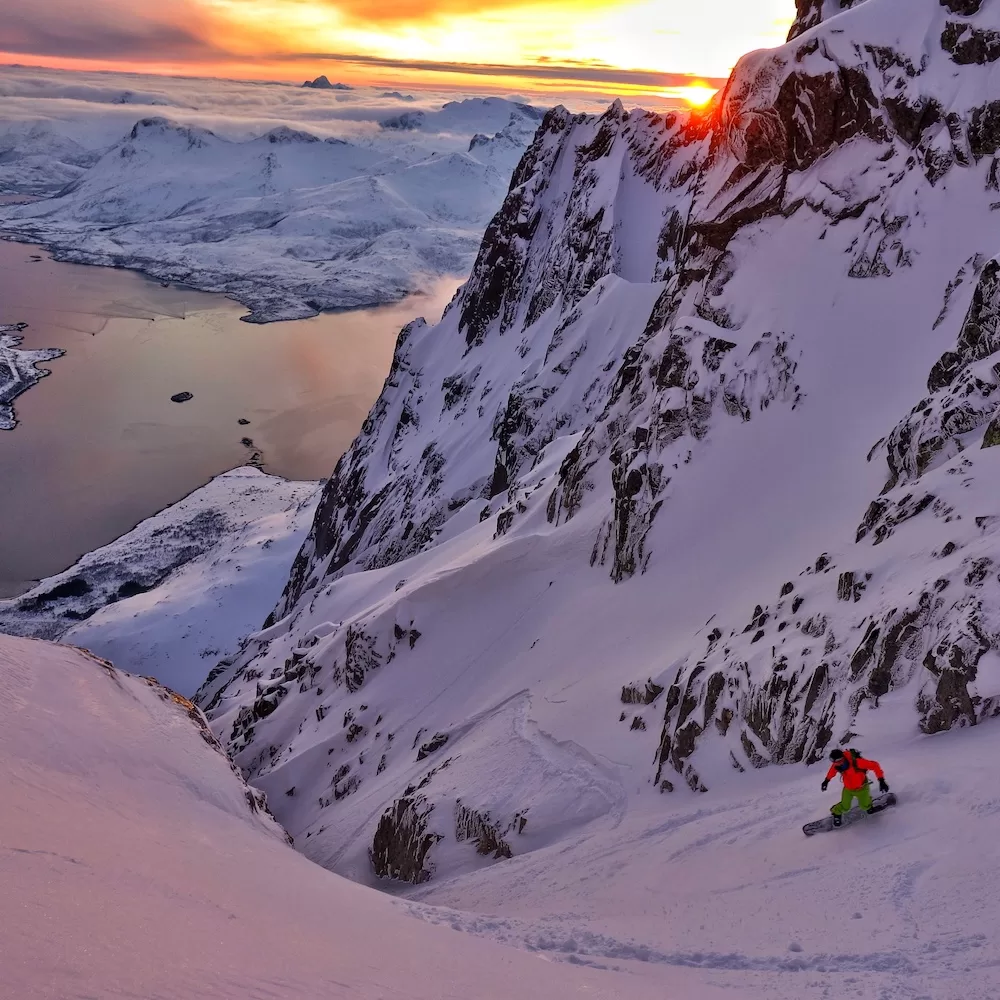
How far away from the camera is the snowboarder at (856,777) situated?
10.3 meters

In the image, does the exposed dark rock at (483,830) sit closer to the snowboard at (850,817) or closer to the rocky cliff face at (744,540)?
the rocky cliff face at (744,540)

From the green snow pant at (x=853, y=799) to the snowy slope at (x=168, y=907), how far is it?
120 inches

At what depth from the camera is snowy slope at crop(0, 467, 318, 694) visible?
190 ft

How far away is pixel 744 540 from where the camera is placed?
22734 mm

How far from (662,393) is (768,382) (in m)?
3.75

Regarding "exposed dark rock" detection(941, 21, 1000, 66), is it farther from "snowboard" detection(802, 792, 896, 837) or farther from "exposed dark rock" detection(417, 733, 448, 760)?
"exposed dark rock" detection(417, 733, 448, 760)

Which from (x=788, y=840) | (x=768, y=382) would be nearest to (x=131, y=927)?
(x=788, y=840)

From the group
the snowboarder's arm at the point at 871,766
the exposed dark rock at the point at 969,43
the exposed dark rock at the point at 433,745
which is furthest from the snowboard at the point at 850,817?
the exposed dark rock at the point at 969,43

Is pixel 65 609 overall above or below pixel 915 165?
below

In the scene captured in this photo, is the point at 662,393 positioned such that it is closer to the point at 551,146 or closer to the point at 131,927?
the point at 131,927

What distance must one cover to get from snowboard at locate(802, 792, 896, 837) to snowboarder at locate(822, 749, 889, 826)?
2.0 inches

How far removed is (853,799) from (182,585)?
62283mm

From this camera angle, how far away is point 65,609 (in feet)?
207

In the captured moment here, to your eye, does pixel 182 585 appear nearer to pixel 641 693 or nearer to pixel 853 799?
pixel 641 693
